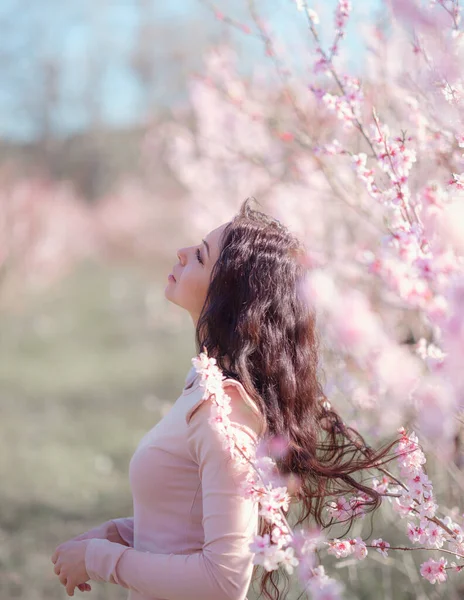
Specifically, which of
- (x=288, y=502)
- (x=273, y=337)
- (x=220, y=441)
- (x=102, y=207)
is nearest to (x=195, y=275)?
(x=273, y=337)

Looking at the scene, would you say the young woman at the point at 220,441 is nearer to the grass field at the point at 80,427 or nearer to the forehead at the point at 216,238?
the forehead at the point at 216,238

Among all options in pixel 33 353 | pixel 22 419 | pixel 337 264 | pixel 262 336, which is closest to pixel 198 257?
pixel 262 336

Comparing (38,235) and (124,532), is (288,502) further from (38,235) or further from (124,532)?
(38,235)

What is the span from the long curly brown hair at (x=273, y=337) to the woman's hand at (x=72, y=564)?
0.34 m

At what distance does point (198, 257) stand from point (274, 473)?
18.1 inches

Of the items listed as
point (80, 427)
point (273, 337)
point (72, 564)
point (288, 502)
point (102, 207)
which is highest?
point (102, 207)

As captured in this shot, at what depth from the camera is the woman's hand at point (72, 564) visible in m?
1.41

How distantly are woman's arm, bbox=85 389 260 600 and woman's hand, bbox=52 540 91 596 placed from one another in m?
0.10

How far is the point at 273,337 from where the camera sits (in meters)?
1.45

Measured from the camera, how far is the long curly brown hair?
4.66ft

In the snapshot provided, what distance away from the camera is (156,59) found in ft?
63.3

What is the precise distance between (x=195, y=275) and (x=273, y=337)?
20 centimetres

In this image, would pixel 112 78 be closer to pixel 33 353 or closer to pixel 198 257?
pixel 33 353

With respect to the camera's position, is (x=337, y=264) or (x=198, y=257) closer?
(x=198, y=257)
